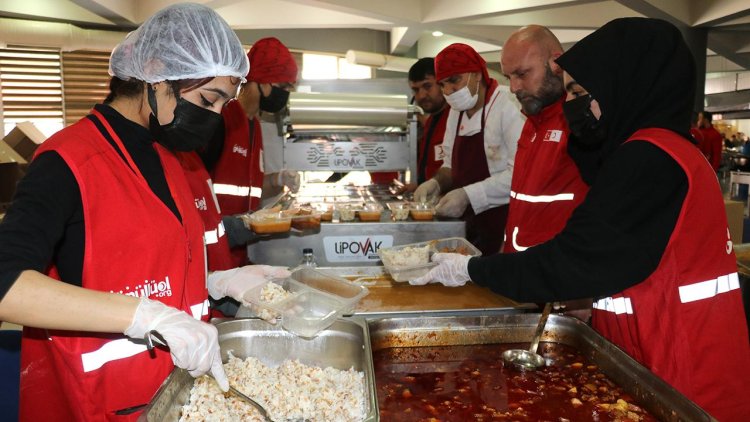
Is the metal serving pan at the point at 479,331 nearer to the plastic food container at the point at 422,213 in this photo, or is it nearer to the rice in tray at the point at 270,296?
the rice in tray at the point at 270,296

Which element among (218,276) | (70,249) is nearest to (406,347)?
(218,276)

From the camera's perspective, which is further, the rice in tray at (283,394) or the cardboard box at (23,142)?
the cardboard box at (23,142)

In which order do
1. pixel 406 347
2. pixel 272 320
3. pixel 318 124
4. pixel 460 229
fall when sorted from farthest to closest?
pixel 318 124 → pixel 460 229 → pixel 406 347 → pixel 272 320

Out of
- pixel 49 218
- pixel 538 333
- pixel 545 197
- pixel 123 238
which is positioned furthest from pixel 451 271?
pixel 49 218

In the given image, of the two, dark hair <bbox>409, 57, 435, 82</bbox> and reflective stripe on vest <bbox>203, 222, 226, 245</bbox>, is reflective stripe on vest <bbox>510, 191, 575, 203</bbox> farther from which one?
dark hair <bbox>409, 57, 435, 82</bbox>

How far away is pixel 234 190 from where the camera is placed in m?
3.18

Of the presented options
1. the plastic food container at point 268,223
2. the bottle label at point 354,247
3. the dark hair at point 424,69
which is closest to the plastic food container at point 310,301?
the plastic food container at point 268,223

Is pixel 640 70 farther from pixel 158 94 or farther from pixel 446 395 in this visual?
pixel 158 94

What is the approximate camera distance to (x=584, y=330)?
5.26 feet

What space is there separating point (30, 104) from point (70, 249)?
7.40 meters

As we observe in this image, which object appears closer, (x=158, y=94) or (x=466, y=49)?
(x=158, y=94)

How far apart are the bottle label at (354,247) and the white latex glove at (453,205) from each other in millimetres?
348

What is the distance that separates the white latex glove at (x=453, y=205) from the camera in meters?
2.96

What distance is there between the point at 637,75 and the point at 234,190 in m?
2.36
